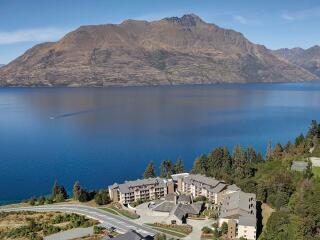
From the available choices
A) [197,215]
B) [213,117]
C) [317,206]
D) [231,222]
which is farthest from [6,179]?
[213,117]

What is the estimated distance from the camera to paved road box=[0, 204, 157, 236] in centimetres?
6359

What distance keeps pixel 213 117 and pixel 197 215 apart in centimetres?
13308

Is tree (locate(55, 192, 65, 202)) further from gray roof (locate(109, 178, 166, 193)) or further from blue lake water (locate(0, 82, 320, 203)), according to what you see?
blue lake water (locate(0, 82, 320, 203))

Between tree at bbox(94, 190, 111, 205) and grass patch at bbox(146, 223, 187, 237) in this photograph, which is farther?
tree at bbox(94, 190, 111, 205)

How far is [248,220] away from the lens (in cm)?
6050

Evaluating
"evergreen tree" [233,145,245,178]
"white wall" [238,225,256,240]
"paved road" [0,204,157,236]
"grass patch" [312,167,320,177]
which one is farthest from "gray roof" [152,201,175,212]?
"grass patch" [312,167,320,177]

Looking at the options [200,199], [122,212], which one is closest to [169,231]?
[122,212]

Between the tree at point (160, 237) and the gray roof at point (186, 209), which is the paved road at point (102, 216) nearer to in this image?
the tree at point (160, 237)

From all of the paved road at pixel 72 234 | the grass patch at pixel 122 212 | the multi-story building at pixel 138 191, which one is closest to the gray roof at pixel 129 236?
the paved road at pixel 72 234

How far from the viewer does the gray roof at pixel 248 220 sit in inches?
2339

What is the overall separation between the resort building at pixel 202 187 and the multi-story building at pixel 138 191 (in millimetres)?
3930

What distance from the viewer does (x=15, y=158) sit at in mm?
125500

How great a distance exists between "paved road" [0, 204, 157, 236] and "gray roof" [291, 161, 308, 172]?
123 ft

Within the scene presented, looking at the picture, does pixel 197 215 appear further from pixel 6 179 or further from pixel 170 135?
pixel 170 135
